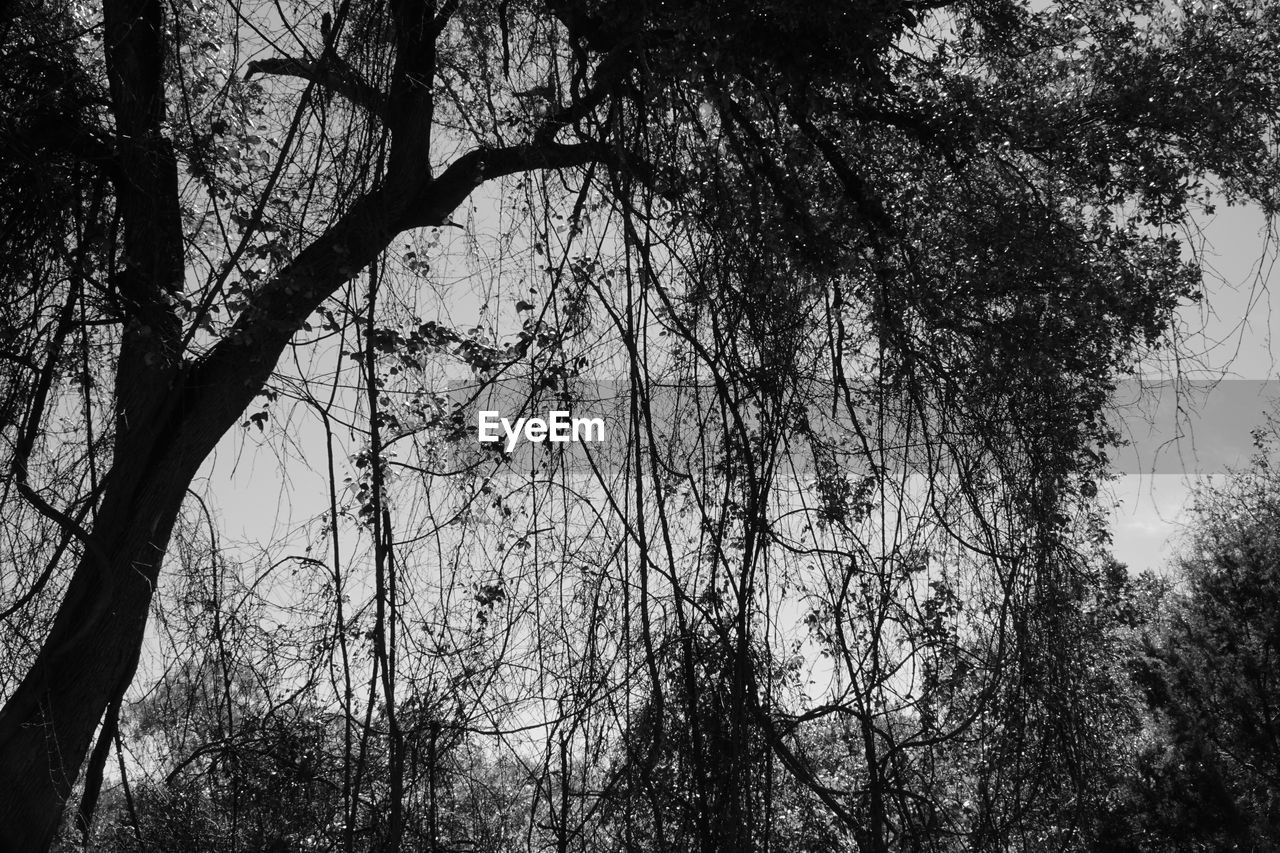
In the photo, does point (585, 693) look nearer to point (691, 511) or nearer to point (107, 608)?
point (691, 511)

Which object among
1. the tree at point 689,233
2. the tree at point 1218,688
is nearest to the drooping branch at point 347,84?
the tree at point 689,233

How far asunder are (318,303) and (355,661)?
1.12m

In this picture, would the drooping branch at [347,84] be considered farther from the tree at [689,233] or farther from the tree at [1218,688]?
the tree at [1218,688]

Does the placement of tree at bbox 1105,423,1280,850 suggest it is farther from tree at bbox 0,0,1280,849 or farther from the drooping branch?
the drooping branch

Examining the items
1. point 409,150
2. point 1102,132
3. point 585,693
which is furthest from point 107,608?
point 1102,132

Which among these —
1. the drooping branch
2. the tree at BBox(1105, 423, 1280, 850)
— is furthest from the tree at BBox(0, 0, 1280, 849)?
the tree at BBox(1105, 423, 1280, 850)

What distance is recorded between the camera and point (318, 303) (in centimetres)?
319

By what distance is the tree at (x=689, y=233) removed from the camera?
6.22 ft

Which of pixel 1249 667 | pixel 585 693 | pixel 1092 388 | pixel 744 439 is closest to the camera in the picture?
pixel 744 439

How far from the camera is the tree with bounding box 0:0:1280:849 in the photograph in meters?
1.90

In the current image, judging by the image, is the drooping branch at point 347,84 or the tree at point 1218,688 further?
the tree at point 1218,688

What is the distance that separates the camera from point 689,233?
186 centimetres

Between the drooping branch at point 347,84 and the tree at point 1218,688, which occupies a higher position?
the tree at point 1218,688

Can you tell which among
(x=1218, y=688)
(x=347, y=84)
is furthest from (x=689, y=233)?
(x=1218, y=688)
